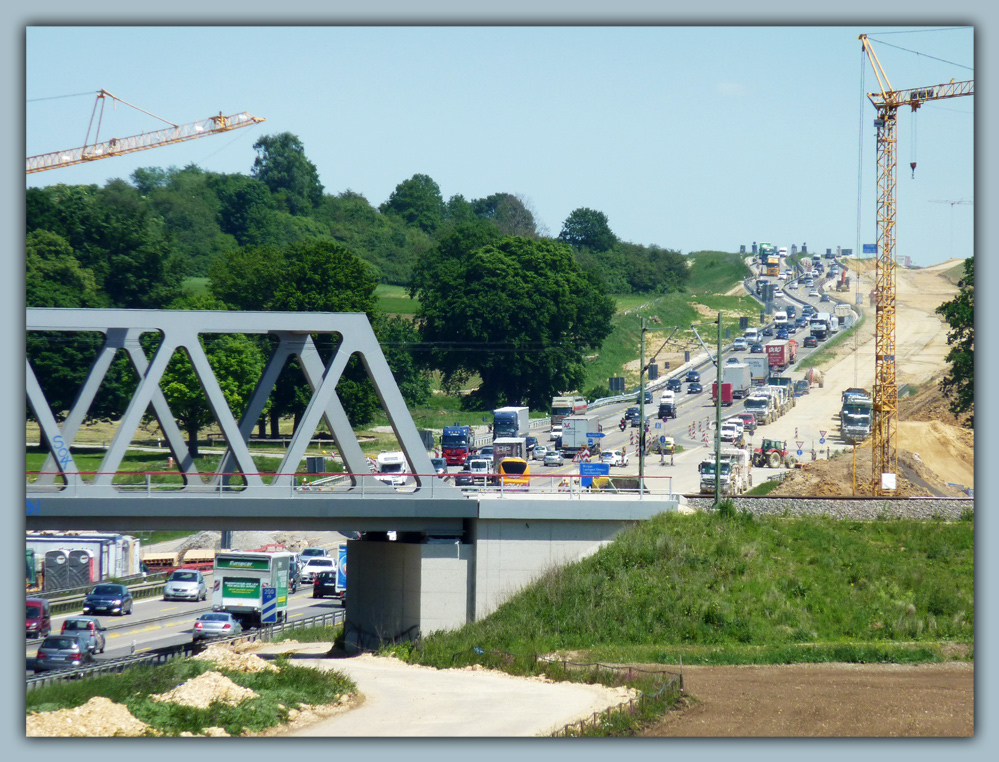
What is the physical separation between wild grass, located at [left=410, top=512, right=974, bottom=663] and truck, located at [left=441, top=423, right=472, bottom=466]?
48.0m

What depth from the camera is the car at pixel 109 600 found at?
60875mm

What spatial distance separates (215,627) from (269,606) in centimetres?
451

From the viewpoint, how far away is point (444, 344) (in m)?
120

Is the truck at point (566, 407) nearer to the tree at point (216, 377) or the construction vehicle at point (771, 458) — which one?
the construction vehicle at point (771, 458)

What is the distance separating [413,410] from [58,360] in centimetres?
4007

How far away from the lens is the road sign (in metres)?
54.8

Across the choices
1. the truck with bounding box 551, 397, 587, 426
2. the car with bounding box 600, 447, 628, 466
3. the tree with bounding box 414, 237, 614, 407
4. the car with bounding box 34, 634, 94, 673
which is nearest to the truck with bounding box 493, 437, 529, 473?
the car with bounding box 600, 447, 628, 466

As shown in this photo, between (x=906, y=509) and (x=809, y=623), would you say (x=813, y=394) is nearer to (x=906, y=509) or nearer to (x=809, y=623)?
(x=906, y=509)

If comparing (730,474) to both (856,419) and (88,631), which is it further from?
(88,631)

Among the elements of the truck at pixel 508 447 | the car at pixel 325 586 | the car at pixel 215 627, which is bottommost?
the car at pixel 325 586

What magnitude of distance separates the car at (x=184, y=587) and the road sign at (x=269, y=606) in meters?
13.3

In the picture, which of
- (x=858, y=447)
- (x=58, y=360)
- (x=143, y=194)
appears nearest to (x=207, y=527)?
(x=58, y=360)

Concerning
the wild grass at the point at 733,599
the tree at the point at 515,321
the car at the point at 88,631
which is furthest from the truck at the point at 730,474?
the tree at the point at 515,321

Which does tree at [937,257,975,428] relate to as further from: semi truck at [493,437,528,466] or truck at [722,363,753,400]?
semi truck at [493,437,528,466]
